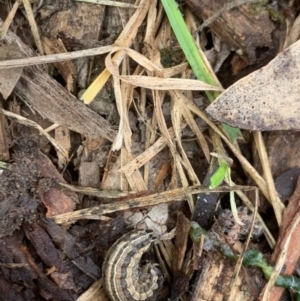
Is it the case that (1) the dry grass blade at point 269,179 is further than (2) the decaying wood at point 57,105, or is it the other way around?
(1) the dry grass blade at point 269,179

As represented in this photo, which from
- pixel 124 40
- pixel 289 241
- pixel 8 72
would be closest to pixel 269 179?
pixel 289 241

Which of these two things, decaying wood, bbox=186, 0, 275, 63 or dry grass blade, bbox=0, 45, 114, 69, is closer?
dry grass blade, bbox=0, 45, 114, 69

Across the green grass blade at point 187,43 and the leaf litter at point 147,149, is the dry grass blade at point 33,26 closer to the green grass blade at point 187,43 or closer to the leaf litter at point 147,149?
the leaf litter at point 147,149

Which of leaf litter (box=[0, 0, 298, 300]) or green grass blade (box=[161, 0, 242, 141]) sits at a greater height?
green grass blade (box=[161, 0, 242, 141])

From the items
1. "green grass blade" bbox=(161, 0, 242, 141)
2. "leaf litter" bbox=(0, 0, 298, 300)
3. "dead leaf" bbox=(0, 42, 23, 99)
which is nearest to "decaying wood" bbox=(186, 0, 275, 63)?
"green grass blade" bbox=(161, 0, 242, 141)

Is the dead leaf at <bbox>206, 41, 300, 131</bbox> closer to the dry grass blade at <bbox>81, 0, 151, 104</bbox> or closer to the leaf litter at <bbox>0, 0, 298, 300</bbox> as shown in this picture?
the leaf litter at <bbox>0, 0, 298, 300</bbox>

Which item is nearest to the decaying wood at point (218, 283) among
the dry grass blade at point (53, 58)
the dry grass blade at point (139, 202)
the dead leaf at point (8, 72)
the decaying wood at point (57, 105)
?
the dry grass blade at point (139, 202)
